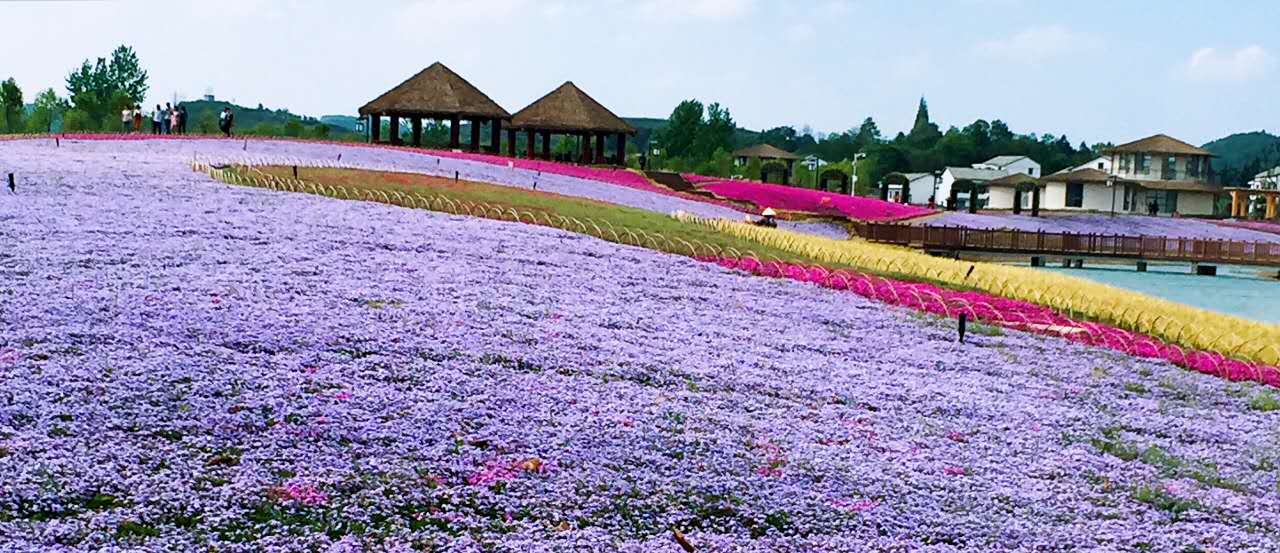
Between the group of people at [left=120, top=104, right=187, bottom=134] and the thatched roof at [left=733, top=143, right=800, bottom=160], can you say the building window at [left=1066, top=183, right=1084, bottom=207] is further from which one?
the group of people at [left=120, top=104, right=187, bottom=134]

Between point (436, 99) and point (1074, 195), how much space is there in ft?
165

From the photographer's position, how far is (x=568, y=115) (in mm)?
69312

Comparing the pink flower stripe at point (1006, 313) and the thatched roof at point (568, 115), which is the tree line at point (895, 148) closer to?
the thatched roof at point (568, 115)

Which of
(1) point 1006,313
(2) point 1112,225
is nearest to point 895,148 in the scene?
(2) point 1112,225

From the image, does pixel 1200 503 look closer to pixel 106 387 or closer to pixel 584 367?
pixel 584 367

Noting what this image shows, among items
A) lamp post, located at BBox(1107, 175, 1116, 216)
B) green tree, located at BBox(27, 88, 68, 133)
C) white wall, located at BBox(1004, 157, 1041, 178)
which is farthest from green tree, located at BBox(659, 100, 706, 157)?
lamp post, located at BBox(1107, 175, 1116, 216)

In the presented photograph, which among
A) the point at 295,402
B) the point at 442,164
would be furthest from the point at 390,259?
the point at 442,164

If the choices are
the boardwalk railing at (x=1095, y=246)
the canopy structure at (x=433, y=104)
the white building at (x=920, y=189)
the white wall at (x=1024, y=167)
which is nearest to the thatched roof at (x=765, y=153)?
the white building at (x=920, y=189)

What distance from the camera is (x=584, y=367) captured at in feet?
45.3

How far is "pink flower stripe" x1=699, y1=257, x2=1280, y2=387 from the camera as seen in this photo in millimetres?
18078

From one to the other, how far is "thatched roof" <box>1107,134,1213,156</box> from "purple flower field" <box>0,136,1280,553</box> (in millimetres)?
81238

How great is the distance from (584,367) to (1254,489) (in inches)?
253

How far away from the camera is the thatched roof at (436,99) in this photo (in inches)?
2532

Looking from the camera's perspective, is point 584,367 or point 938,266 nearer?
point 584,367
